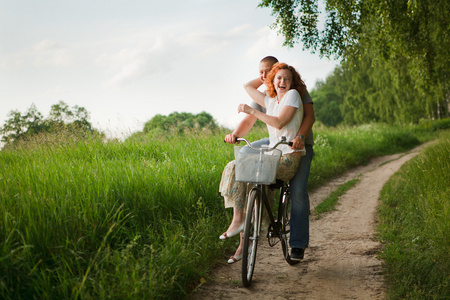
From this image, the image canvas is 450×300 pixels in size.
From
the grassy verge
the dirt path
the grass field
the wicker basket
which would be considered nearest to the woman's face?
the wicker basket

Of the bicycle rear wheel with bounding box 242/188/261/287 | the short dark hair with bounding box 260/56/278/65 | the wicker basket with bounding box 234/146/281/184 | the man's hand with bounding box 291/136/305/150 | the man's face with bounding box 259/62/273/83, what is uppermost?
the short dark hair with bounding box 260/56/278/65

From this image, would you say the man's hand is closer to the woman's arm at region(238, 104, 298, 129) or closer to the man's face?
the woman's arm at region(238, 104, 298, 129)

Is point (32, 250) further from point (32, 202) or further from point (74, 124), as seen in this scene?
point (74, 124)

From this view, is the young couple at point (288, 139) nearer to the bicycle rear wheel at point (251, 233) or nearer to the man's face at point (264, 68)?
the man's face at point (264, 68)

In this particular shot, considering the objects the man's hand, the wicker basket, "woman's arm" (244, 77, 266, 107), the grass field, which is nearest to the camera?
the grass field

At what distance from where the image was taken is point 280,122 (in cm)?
391

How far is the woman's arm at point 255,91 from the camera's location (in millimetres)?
4391

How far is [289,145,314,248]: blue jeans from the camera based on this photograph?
4137mm

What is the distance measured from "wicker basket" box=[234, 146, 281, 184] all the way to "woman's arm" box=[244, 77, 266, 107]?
93 centimetres

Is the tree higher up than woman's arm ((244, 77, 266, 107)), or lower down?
higher up

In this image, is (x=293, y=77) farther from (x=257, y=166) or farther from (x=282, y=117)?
(x=257, y=166)

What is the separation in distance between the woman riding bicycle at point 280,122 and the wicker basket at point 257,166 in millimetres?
376

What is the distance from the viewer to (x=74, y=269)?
3232mm

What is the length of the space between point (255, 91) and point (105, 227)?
2209 millimetres
